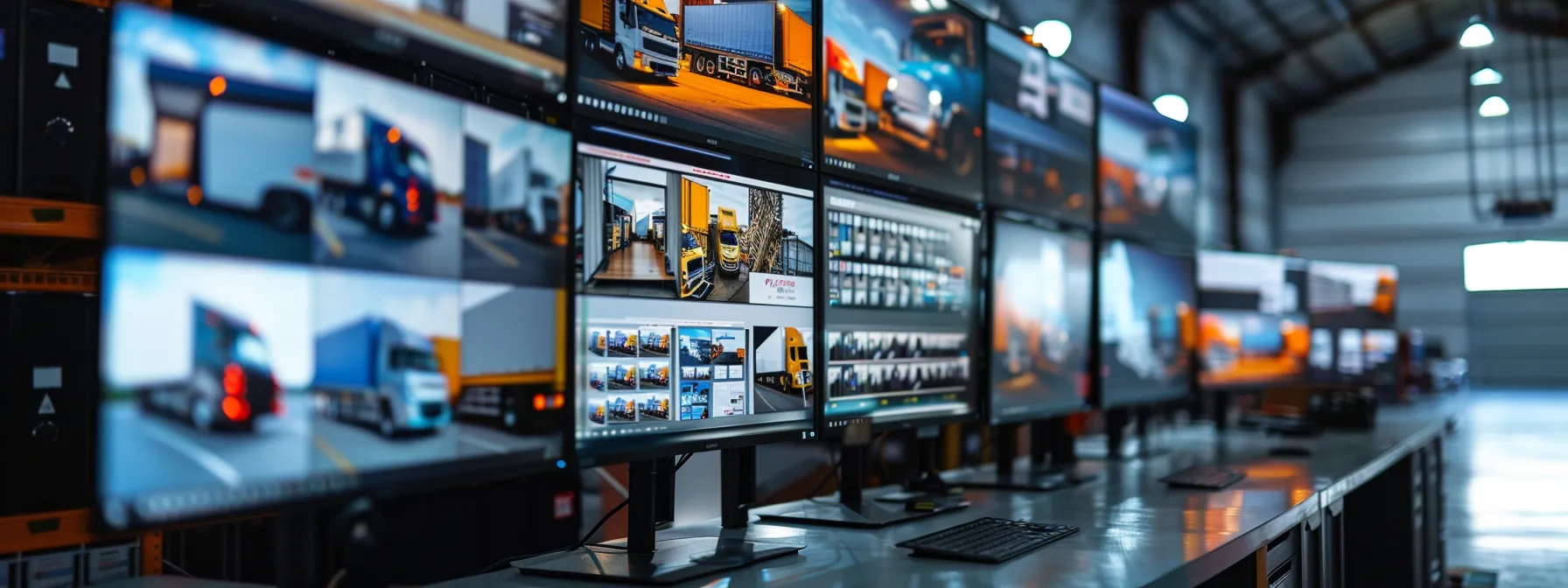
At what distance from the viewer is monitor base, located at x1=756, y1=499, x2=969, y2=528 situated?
2.00m

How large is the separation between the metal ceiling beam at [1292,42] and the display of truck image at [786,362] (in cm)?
1134

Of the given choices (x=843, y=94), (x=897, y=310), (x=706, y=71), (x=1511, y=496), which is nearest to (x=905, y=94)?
(x=843, y=94)

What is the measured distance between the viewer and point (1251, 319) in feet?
14.7

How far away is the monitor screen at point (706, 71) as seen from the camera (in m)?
1.50

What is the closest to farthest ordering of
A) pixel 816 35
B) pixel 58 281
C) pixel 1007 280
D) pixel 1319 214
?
1. pixel 58 281
2. pixel 816 35
3. pixel 1007 280
4. pixel 1319 214

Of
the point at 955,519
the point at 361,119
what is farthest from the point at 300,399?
the point at 955,519

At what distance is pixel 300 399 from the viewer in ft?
3.41

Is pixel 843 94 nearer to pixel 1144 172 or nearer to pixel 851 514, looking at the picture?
pixel 851 514

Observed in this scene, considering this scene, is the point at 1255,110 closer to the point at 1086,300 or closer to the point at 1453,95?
the point at 1453,95

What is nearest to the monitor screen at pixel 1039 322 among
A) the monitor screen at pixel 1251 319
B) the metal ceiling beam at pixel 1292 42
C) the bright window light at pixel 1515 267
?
the monitor screen at pixel 1251 319

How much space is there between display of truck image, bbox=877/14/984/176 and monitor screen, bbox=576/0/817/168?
340 mm

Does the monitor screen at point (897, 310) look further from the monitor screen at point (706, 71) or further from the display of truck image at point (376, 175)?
the display of truck image at point (376, 175)

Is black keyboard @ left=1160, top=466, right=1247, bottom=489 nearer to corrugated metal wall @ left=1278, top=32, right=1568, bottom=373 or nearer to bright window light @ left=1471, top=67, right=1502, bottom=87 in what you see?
bright window light @ left=1471, top=67, right=1502, bottom=87

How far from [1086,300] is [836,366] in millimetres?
1326
